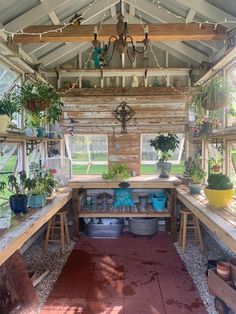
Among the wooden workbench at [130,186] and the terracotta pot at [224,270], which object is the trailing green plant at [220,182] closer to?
the terracotta pot at [224,270]

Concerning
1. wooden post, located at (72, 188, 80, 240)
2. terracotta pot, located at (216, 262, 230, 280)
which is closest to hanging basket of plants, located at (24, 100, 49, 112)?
wooden post, located at (72, 188, 80, 240)

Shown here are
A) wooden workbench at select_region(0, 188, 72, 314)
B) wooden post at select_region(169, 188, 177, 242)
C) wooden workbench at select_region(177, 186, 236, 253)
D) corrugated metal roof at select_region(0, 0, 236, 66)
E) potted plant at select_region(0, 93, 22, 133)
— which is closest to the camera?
wooden workbench at select_region(177, 186, 236, 253)

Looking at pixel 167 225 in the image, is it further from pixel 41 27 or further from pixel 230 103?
pixel 41 27

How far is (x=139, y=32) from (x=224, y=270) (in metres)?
2.52

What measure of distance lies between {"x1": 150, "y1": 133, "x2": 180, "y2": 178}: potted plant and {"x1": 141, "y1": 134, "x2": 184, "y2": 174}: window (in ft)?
1.10

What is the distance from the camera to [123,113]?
16.7 ft

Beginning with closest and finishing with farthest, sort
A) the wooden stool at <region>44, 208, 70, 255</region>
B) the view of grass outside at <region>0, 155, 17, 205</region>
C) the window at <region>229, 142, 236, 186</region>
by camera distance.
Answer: the view of grass outside at <region>0, 155, 17, 205</region> → the window at <region>229, 142, 236, 186</region> → the wooden stool at <region>44, 208, 70, 255</region>

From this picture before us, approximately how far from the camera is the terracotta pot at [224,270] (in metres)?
2.54

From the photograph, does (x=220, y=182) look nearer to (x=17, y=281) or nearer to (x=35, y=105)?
(x=17, y=281)

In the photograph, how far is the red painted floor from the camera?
274 centimetres

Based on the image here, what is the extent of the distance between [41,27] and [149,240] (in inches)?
131

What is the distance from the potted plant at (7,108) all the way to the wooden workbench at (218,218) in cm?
213

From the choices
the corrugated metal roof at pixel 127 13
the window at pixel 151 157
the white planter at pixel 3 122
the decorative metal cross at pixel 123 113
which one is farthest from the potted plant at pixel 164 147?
the white planter at pixel 3 122

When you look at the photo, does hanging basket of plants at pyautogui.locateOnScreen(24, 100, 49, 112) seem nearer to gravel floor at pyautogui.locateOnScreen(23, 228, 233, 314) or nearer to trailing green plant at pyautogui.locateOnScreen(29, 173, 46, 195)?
trailing green plant at pyautogui.locateOnScreen(29, 173, 46, 195)
